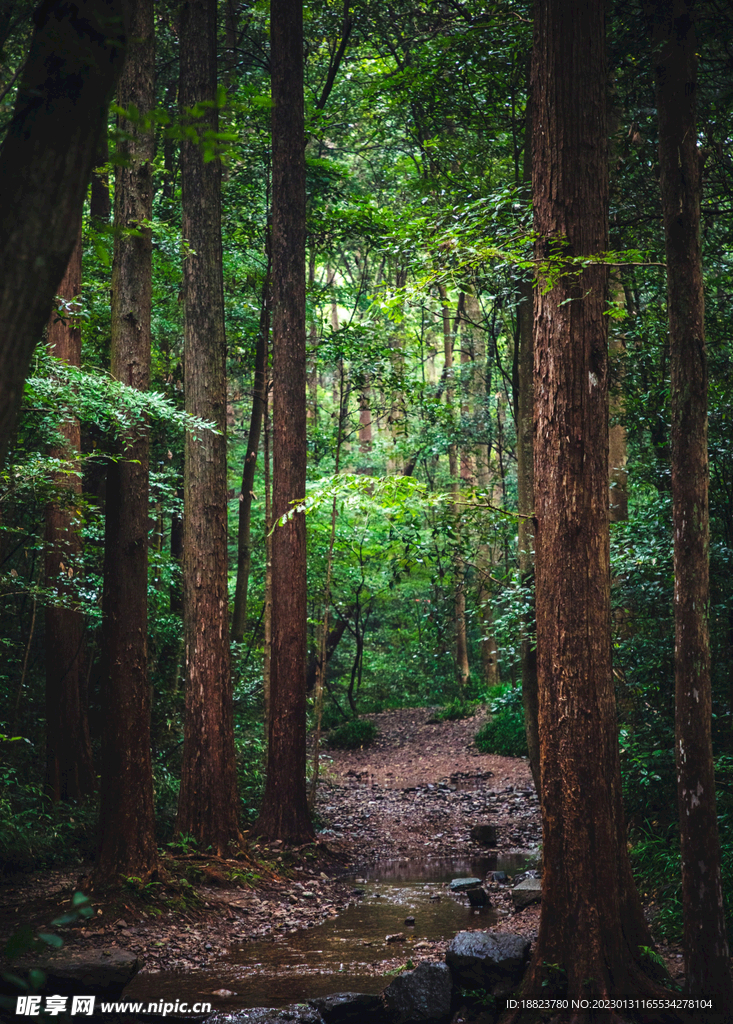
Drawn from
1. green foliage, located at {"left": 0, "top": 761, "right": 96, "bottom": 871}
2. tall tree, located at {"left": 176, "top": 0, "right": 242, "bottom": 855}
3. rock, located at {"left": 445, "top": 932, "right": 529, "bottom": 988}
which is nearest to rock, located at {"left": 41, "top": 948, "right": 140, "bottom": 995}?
rock, located at {"left": 445, "top": 932, "right": 529, "bottom": 988}

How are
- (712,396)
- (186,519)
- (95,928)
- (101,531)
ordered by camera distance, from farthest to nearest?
(101,531), (186,519), (712,396), (95,928)

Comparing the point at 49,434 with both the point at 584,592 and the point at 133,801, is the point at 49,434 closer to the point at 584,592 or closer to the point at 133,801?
the point at 133,801

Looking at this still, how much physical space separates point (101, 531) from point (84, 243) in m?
4.10

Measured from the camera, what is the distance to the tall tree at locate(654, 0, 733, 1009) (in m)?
4.20

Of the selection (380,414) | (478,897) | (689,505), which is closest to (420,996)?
(478,897)

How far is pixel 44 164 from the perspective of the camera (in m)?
1.88

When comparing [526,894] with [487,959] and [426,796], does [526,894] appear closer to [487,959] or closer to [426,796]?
[487,959]

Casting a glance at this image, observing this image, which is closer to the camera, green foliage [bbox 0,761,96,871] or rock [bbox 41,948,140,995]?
rock [bbox 41,948,140,995]

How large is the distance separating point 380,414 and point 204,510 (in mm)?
5241

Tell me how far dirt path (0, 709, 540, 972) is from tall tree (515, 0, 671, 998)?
7.06ft

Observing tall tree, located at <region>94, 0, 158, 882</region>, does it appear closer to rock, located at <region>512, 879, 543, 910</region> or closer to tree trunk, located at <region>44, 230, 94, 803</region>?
tree trunk, located at <region>44, 230, 94, 803</region>

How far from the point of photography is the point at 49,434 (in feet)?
22.0

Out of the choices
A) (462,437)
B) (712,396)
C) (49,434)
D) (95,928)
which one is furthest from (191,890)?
(462,437)

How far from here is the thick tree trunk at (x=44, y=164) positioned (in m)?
1.85
